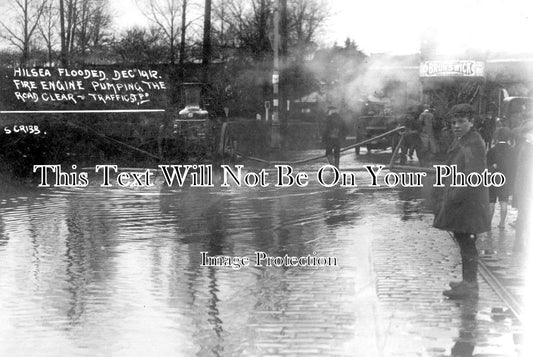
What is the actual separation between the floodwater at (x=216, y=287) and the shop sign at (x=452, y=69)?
1718 centimetres

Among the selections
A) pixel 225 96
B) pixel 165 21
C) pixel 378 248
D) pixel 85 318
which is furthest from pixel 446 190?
pixel 225 96

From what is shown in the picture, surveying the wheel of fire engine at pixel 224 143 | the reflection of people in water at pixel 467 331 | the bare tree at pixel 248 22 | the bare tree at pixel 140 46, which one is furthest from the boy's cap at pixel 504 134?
the bare tree at pixel 248 22

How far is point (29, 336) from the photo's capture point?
578 cm

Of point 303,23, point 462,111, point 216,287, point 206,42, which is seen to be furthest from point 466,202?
point 303,23

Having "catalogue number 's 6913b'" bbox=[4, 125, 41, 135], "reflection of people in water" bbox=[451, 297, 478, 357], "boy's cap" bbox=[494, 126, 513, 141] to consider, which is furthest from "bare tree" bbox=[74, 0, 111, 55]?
"reflection of people in water" bbox=[451, 297, 478, 357]

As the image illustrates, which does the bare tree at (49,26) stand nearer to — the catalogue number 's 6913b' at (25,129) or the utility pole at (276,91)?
the catalogue number 's 6913b' at (25,129)

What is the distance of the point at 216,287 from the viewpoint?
7465mm

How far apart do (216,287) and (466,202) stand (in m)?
2.16

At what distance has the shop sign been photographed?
97.3ft

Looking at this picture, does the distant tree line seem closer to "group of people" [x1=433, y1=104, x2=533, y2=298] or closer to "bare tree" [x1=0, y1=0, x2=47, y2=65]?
"bare tree" [x1=0, y1=0, x2=47, y2=65]

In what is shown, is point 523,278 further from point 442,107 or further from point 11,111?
point 442,107

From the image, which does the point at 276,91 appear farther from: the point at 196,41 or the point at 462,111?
the point at 462,111

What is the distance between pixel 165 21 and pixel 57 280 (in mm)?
16683

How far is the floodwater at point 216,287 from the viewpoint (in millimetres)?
5637
